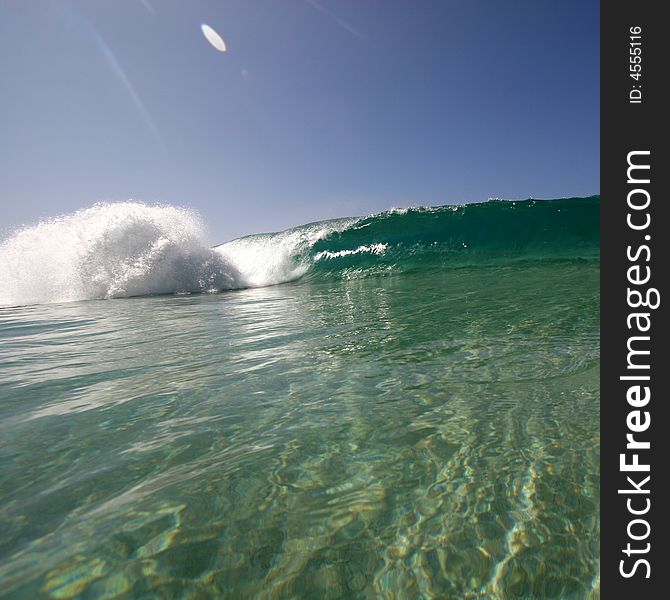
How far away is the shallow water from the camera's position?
41.4 inches

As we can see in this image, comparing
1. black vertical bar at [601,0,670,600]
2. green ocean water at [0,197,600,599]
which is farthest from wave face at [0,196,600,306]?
black vertical bar at [601,0,670,600]

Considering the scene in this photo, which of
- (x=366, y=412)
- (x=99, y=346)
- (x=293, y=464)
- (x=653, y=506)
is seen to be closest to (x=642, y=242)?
(x=653, y=506)

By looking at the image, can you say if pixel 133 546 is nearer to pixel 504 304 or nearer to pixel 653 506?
pixel 653 506

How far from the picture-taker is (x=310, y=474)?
1.49 m

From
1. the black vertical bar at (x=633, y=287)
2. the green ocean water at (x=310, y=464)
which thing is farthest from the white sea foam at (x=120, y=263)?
the black vertical bar at (x=633, y=287)

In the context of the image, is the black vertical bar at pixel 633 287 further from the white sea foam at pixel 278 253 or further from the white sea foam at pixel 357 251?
the white sea foam at pixel 357 251

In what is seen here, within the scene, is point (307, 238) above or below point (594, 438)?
above

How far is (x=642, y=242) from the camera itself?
1725mm

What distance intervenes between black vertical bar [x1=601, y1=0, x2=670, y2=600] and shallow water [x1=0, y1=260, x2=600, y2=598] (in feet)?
0.29

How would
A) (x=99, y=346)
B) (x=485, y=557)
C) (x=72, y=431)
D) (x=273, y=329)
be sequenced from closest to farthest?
(x=485, y=557), (x=72, y=431), (x=99, y=346), (x=273, y=329)

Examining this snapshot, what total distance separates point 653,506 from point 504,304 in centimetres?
419

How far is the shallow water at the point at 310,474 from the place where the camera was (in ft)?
3.45

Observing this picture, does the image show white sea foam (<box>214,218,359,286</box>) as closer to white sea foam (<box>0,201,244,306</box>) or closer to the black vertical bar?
white sea foam (<box>0,201,244,306</box>)

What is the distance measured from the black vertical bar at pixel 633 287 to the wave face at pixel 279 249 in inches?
484
